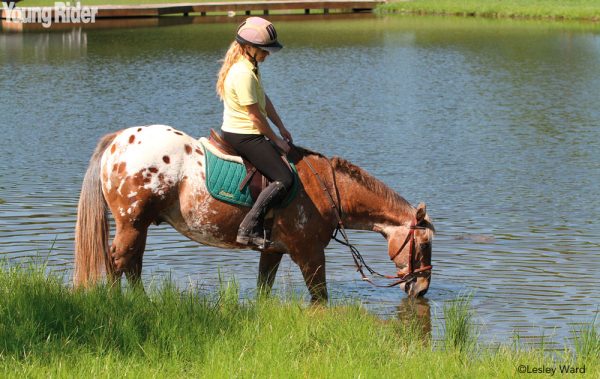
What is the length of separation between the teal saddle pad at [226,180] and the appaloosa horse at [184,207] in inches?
2.2

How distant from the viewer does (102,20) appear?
51750 mm

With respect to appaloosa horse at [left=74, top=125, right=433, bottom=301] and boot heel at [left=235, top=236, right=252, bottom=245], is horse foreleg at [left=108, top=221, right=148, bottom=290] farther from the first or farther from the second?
boot heel at [left=235, top=236, right=252, bottom=245]

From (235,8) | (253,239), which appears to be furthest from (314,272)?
(235,8)

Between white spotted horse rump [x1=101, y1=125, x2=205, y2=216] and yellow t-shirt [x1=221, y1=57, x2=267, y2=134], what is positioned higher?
yellow t-shirt [x1=221, y1=57, x2=267, y2=134]

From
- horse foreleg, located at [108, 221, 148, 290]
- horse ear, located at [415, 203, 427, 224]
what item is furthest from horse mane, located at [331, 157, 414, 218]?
horse foreleg, located at [108, 221, 148, 290]

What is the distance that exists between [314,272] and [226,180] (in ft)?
3.71

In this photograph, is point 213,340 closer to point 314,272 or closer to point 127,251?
point 127,251

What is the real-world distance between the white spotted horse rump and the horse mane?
1.25 m

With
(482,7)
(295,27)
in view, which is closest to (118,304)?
(295,27)

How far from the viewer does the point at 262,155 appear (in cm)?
897

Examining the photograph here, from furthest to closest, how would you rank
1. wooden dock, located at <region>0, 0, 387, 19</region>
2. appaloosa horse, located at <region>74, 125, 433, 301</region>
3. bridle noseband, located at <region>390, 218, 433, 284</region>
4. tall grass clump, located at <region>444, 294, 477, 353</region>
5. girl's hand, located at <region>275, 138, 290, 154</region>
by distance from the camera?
1. wooden dock, located at <region>0, 0, 387, 19</region>
2. bridle noseband, located at <region>390, 218, 433, 284</region>
3. girl's hand, located at <region>275, 138, 290, 154</region>
4. appaloosa horse, located at <region>74, 125, 433, 301</region>
5. tall grass clump, located at <region>444, 294, 477, 353</region>

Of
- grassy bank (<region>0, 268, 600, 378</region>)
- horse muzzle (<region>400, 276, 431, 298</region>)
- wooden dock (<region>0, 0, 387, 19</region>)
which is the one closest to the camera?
grassy bank (<region>0, 268, 600, 378</region>)

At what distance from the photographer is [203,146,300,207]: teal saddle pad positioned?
8.98m

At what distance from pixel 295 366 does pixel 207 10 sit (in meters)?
49.6
